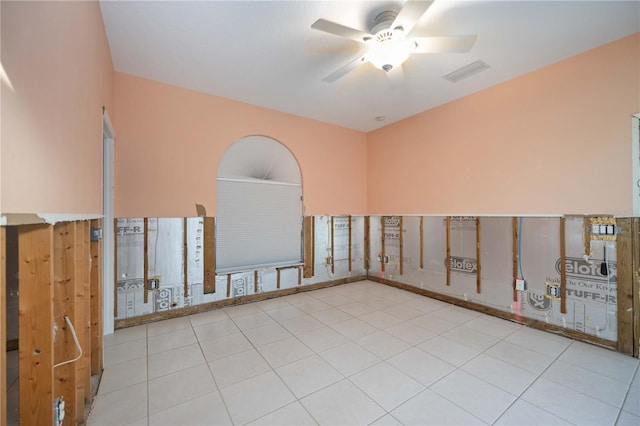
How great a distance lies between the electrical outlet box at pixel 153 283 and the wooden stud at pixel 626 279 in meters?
5.20

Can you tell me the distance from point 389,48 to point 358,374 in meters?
2.89

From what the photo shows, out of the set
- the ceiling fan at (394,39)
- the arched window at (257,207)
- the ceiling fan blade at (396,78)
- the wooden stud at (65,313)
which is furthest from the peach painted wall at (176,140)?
the ceiling fan at (394,39)

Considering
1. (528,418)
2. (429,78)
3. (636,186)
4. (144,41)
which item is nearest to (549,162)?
(636,186)

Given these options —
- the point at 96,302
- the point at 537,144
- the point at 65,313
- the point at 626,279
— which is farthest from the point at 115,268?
the point at 626,279

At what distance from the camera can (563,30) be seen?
2547 millimetres

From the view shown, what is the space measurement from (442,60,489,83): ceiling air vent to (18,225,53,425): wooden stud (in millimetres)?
4039

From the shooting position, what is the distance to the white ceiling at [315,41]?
2268mm

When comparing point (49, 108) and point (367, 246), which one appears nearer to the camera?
point (49, 108)

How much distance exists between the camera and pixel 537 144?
3.26 metres

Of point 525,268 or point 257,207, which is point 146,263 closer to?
point 257,207

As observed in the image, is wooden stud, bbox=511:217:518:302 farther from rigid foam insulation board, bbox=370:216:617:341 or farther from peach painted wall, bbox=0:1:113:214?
peach painted wall, bbox=0:1:113:214

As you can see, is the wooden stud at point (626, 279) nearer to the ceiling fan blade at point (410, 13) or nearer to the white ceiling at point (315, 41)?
the white ceiling at point (315, 41)

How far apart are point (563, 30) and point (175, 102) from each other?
4.49 meters

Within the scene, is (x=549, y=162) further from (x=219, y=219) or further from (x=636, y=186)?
(x=219, y=219)
